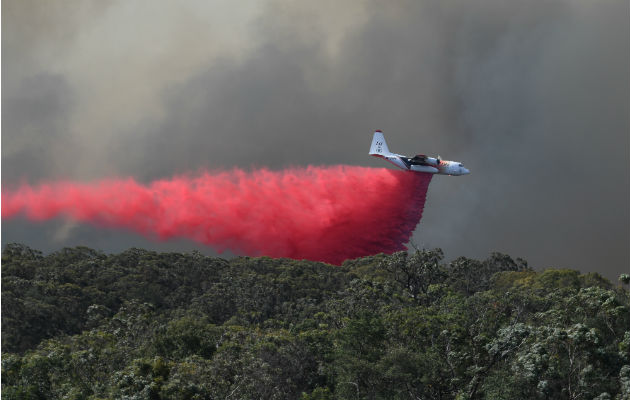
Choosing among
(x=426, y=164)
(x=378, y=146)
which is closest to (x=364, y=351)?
(x=426, y=164)

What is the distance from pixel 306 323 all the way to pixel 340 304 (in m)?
4.99

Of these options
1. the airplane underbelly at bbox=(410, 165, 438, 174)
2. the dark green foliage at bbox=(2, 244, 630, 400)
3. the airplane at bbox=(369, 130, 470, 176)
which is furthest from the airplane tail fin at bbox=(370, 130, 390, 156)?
the dark green foliage at bbox=(2, 244, 630, 400)

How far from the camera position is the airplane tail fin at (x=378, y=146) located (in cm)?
8494

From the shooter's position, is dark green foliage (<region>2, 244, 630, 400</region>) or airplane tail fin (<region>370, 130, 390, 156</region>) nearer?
dark green foliage (<region>2, 244, 630, 400</region>)

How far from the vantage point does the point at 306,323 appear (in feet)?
239

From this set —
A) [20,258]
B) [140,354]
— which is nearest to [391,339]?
[140,354]

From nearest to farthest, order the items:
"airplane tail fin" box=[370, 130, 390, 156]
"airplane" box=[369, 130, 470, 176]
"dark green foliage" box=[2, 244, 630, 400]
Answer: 1. "dark green foliage" box=[2, 244, 630, 400]
2. "airplane" box=[369, 130, 470, 176]
3. "airplane tail fin" box=[370, 130, 390, 156]

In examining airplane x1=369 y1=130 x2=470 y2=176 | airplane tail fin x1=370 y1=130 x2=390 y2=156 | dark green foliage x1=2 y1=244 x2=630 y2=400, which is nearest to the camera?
dark green foliage x1=2 y1=244 x2=630 y2=400

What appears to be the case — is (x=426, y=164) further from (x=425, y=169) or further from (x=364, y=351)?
(x=364, y=351)

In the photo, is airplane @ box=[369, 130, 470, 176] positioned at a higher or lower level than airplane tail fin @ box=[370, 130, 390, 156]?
lower

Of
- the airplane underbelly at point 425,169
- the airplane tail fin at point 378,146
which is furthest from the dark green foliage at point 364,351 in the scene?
the airplane tail fin at point 378,146

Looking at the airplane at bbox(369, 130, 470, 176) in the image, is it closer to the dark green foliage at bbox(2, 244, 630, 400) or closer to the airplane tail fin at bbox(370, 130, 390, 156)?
the airplane tail fin at bbox(370, 130, 390, 156)

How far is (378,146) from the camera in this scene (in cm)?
8525

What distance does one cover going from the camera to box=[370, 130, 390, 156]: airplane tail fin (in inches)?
3344
